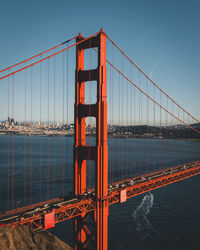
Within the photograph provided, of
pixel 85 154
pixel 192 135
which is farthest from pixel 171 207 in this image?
pixel 192 135

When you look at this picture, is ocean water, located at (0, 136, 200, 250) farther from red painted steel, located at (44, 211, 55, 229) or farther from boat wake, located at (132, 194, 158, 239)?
red painted steel, located at (44, 211, 55, 229)

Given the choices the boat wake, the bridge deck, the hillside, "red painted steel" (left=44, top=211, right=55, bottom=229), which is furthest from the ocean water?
the hillside

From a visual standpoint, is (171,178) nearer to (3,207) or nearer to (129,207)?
(129,207)

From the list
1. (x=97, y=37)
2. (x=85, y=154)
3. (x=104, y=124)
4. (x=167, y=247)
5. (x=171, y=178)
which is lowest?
(x=167, y=247)

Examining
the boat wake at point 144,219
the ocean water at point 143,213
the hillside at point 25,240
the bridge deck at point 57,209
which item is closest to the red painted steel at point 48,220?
the bridge deck at point 57,209

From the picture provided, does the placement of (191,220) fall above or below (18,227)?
below

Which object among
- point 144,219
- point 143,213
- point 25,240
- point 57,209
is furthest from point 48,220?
point 143,213

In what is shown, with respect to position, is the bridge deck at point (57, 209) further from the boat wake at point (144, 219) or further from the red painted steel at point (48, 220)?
the boat wake at point (144, 219)
